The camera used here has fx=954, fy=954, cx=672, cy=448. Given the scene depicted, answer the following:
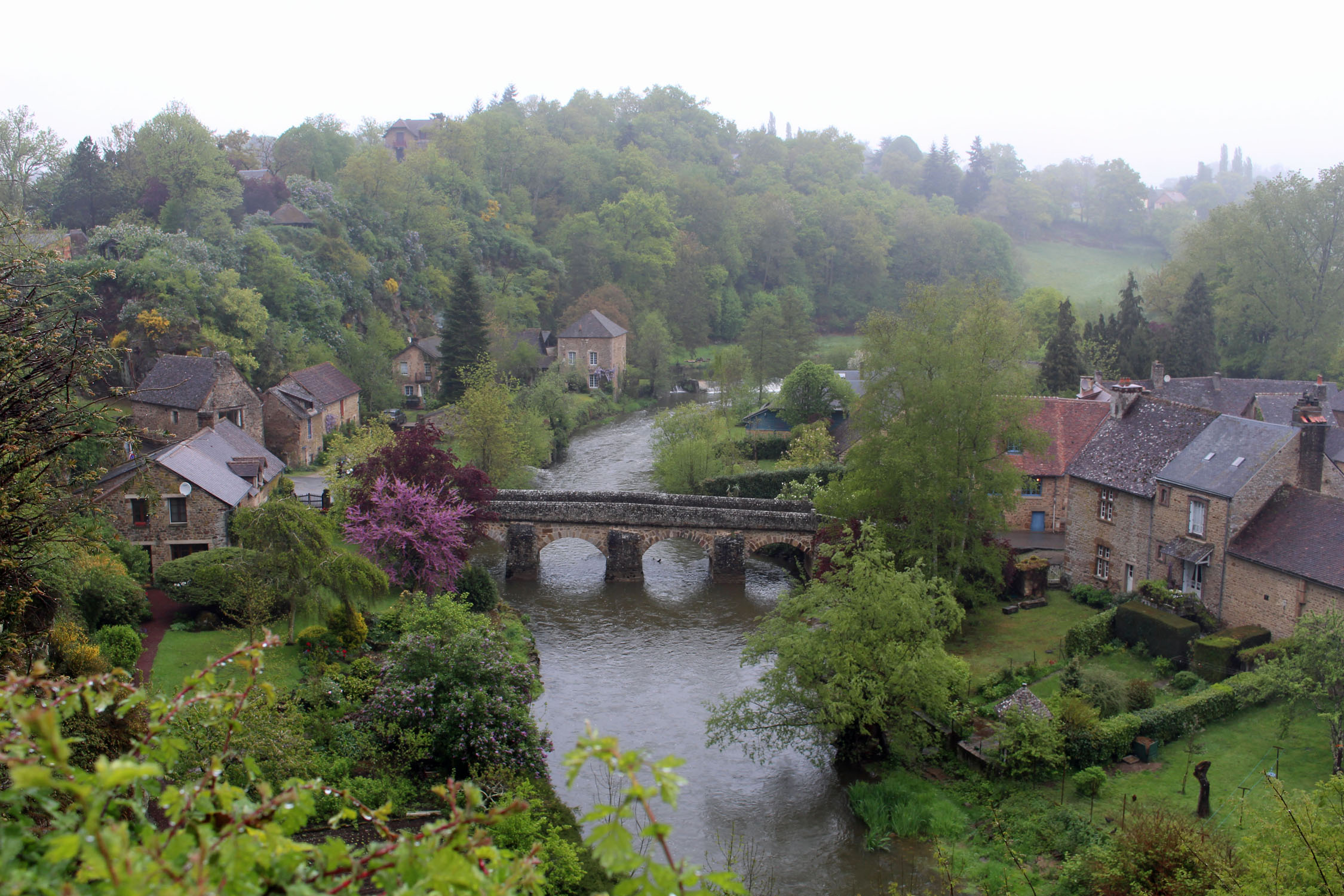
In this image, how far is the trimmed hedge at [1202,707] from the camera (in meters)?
20.8

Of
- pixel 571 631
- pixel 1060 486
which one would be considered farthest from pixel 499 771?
pixel 1060 486

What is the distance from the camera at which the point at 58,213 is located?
219 ft

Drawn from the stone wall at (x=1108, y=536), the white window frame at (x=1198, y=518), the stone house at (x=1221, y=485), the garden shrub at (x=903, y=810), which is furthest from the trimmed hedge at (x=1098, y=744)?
the stone wall at (x=1108, y=536)

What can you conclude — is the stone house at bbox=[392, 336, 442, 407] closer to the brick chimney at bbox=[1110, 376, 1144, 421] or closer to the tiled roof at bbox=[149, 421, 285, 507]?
the tiled roof at bbox=[149, 421, 285, 507]

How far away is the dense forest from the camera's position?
2243 inches

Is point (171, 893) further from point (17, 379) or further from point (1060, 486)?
point (1060, 486)

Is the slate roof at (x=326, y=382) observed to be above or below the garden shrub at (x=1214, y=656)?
above

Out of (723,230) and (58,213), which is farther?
(723,230)

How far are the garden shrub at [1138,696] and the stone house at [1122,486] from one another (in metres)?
7.25

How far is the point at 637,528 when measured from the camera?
36094 millimetres

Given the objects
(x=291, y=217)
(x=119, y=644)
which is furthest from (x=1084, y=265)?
(x=119, y=644)

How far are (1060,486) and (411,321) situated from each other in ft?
169

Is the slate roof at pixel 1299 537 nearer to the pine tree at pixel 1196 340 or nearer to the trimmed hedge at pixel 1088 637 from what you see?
the trimmed hedge at pixel 1088 637

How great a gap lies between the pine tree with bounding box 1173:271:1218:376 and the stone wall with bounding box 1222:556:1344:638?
1537 inches
